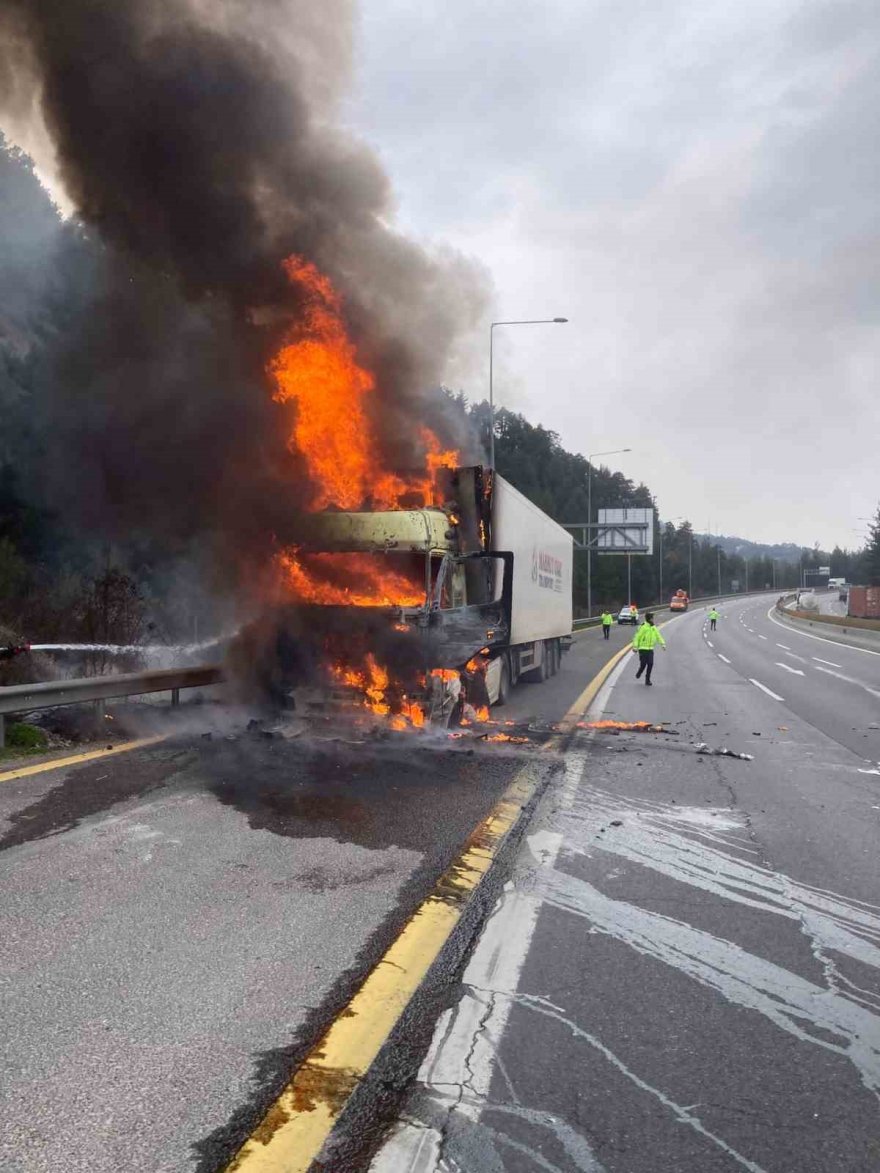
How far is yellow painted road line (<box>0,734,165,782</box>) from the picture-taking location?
6715mm

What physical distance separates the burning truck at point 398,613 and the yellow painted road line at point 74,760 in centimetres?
178

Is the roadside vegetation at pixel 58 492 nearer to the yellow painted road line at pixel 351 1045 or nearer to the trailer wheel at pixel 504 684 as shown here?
the trailer wheel at pixel 504 684

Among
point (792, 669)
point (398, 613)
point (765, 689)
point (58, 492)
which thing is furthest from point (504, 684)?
point (58, 492)

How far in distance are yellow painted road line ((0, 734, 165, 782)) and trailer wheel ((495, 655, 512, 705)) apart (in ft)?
18.4

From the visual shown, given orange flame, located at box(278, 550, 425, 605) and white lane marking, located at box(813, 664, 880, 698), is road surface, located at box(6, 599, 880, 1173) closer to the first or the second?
orange flame, located at box(278, 550, 425, 605)

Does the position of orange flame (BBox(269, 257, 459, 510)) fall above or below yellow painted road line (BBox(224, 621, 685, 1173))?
above

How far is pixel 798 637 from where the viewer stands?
131ft

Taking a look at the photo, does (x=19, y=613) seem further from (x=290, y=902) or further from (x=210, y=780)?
(x=290, y=902)

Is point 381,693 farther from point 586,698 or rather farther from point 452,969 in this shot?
point 452,969

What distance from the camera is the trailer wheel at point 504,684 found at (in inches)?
512

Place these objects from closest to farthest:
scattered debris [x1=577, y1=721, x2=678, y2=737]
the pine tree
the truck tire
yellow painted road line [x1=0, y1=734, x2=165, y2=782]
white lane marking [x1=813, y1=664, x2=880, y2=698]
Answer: yellow painted road line [x1=0, y1=734, x2=165, y2=782] < scattered debris [x1=577, y1=721, x2=678, y2=737] < white lane marking [x1=813, y1=664, x2=880, y2=698] < the truck tire < the pine tree

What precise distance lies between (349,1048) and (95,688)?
6597 millimetres

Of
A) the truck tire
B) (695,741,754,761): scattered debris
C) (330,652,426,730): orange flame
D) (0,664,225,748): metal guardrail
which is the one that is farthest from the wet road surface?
the truck tire

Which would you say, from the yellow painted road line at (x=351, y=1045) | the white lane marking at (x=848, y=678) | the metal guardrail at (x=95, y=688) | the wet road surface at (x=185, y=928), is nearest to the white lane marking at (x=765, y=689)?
the white lane marking at (x=848, y=678)
